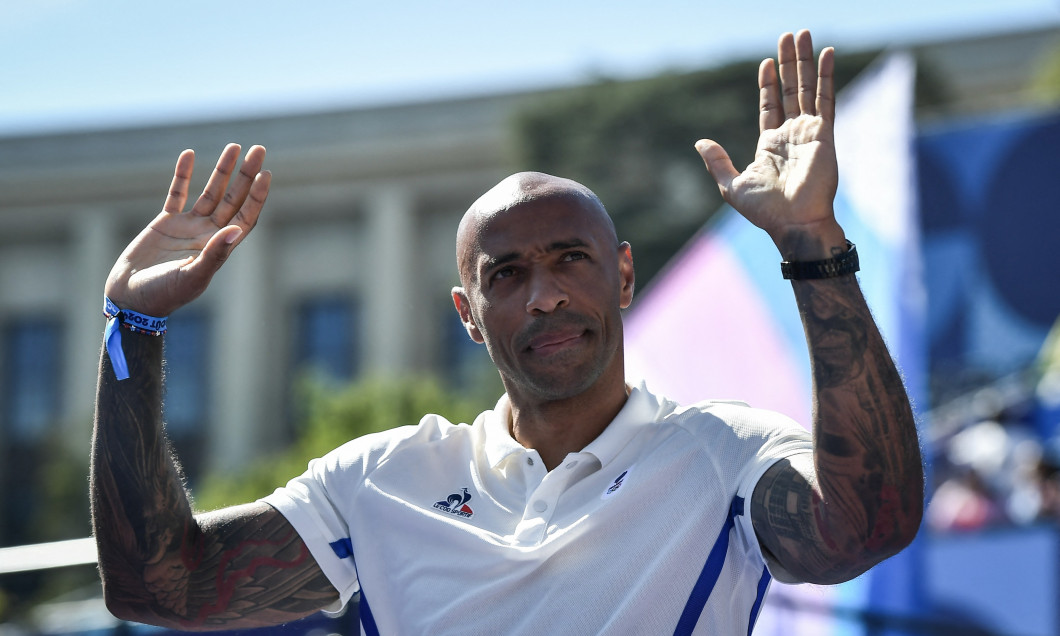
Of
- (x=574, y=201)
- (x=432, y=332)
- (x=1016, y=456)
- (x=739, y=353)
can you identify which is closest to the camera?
(x=574, y=201)

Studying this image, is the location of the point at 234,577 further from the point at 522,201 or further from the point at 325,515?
the point at 522,201

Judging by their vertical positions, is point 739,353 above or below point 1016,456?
above

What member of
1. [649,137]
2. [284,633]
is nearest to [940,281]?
[284,633]

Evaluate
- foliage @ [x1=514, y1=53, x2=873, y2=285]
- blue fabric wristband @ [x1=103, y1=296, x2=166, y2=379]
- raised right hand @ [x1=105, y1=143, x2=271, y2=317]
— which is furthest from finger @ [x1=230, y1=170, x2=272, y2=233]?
foliage @ [x1=514, y1=53, x2=873, y2=285]

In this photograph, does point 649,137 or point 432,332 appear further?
point 432,332

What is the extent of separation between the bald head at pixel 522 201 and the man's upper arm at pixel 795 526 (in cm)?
71

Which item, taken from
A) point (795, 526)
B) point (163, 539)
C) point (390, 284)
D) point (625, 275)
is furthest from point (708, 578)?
point (390, 284)

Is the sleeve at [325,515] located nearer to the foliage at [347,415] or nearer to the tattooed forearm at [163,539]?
the tattooed forearm at [163,539]

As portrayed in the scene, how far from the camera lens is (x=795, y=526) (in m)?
2.13

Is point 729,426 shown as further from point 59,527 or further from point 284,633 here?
point 59,527

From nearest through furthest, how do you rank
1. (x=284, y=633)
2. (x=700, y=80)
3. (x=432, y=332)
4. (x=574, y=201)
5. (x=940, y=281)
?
1. (x=574, y=201)
2. (x=284, y=633)
3. (x=940, y=281)
4. (x=700, y=80)
5. (x=432, y=332)

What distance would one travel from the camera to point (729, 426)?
7.73ft

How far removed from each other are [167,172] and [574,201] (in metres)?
41.5

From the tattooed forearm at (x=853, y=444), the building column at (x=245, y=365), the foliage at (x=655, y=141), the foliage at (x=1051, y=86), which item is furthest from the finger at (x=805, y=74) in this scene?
the building column at (x=245, y=365)
